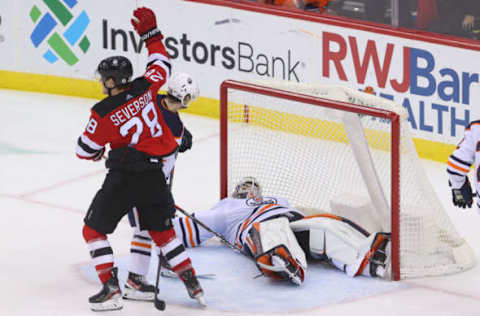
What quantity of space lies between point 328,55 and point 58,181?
2.24 meters

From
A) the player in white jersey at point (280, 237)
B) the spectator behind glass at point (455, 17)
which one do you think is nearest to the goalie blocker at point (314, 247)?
the player in white jersey at point (280, 237)

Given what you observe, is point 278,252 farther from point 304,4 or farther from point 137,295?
point 304,4

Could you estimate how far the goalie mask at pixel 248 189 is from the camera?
7.23 meters

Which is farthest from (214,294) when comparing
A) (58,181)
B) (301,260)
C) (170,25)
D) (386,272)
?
(170,25)

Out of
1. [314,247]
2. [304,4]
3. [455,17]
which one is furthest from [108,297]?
[304,4]

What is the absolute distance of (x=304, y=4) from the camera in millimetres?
9820

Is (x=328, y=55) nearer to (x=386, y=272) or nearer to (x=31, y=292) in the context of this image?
(x=386, y=272)

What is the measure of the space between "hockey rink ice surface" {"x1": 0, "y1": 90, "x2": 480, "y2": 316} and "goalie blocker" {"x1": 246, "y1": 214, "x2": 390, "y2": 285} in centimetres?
8

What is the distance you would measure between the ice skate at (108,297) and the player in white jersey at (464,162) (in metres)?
1.76

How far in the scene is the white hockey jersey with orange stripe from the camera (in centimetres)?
710

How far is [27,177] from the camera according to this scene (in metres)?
8.95

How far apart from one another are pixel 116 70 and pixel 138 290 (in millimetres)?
1189

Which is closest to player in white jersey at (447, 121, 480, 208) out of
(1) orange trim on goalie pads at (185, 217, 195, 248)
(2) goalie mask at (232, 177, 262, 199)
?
(2) goalie mask at (232, 177, 262, 199)

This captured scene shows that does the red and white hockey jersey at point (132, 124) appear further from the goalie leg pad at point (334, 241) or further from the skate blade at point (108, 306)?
the goalie leg pad at point (334, 241)
